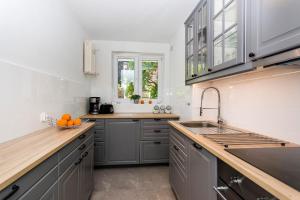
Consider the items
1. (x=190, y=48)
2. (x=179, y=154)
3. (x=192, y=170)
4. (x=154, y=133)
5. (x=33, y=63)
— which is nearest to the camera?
(x=192, y=170)

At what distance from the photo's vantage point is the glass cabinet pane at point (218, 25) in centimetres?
149

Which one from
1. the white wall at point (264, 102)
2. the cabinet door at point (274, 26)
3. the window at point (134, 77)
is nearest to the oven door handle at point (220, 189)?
the white wall at point (264, 102)

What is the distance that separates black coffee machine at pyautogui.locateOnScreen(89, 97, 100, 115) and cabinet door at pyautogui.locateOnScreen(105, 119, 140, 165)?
1.58 feet

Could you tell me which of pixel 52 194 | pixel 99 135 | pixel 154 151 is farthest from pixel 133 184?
pixel 52 194

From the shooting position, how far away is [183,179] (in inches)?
68.3

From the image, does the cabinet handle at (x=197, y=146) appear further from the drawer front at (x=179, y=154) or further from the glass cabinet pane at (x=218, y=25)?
the glass cabinet pane at (x=218, y=25)

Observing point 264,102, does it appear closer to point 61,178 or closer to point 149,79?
point 61,178

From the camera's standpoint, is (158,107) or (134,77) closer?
(158,107)

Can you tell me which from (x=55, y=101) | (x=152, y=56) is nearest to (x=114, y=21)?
(x=152, y=56)

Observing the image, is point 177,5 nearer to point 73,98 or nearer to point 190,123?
point 190,123

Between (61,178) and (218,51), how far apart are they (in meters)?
1.56

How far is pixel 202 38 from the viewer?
6.21 ft

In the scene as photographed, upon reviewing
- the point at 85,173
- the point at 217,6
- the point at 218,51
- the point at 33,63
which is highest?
the point at 217,6

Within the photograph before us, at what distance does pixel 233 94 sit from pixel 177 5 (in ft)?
4.62
